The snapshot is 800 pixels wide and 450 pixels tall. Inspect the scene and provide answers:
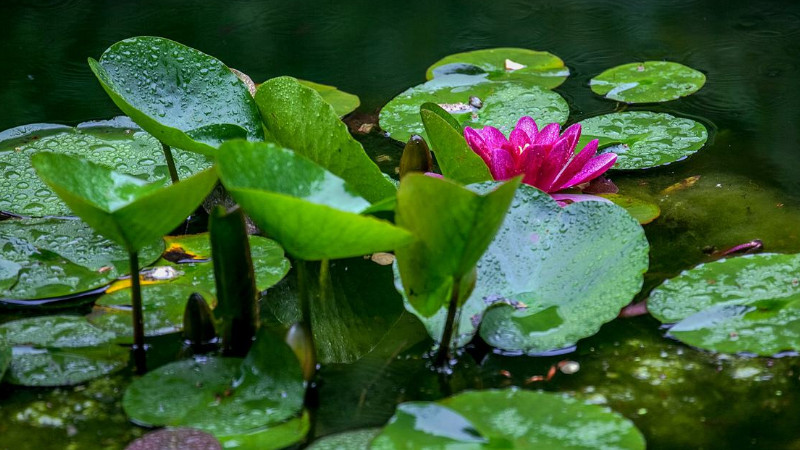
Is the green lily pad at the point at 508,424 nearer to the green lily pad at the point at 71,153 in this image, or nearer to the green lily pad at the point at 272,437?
the green lily pad at the point at 272,437

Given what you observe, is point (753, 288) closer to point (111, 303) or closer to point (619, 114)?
point (619, 114)

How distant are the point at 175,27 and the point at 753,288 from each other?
1999 millimetres

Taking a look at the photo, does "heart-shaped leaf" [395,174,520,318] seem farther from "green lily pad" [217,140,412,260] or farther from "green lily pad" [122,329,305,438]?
"green lily pad" [122,329,305,438]

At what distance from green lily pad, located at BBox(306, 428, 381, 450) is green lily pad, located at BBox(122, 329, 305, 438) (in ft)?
0.21

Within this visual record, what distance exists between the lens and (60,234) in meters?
1.54

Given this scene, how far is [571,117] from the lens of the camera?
2.09m

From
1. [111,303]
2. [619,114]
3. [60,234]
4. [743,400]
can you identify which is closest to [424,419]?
[743,400]

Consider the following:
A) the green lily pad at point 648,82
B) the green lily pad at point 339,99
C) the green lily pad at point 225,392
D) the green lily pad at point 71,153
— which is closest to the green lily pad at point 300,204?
the green lily pad at point 225,392

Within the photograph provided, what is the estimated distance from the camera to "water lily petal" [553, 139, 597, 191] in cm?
157

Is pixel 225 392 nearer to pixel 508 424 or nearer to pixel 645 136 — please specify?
pixel 508 424

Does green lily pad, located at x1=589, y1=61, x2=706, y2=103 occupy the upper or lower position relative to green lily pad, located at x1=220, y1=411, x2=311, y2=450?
lower

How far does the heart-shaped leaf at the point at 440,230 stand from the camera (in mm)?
1025

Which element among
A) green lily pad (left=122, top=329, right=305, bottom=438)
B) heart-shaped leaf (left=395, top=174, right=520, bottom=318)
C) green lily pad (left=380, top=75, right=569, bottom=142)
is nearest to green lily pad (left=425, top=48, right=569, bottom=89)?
green lily pad (left=380, top=75, right=569, bottom=142)

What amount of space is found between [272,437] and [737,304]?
691 mm
